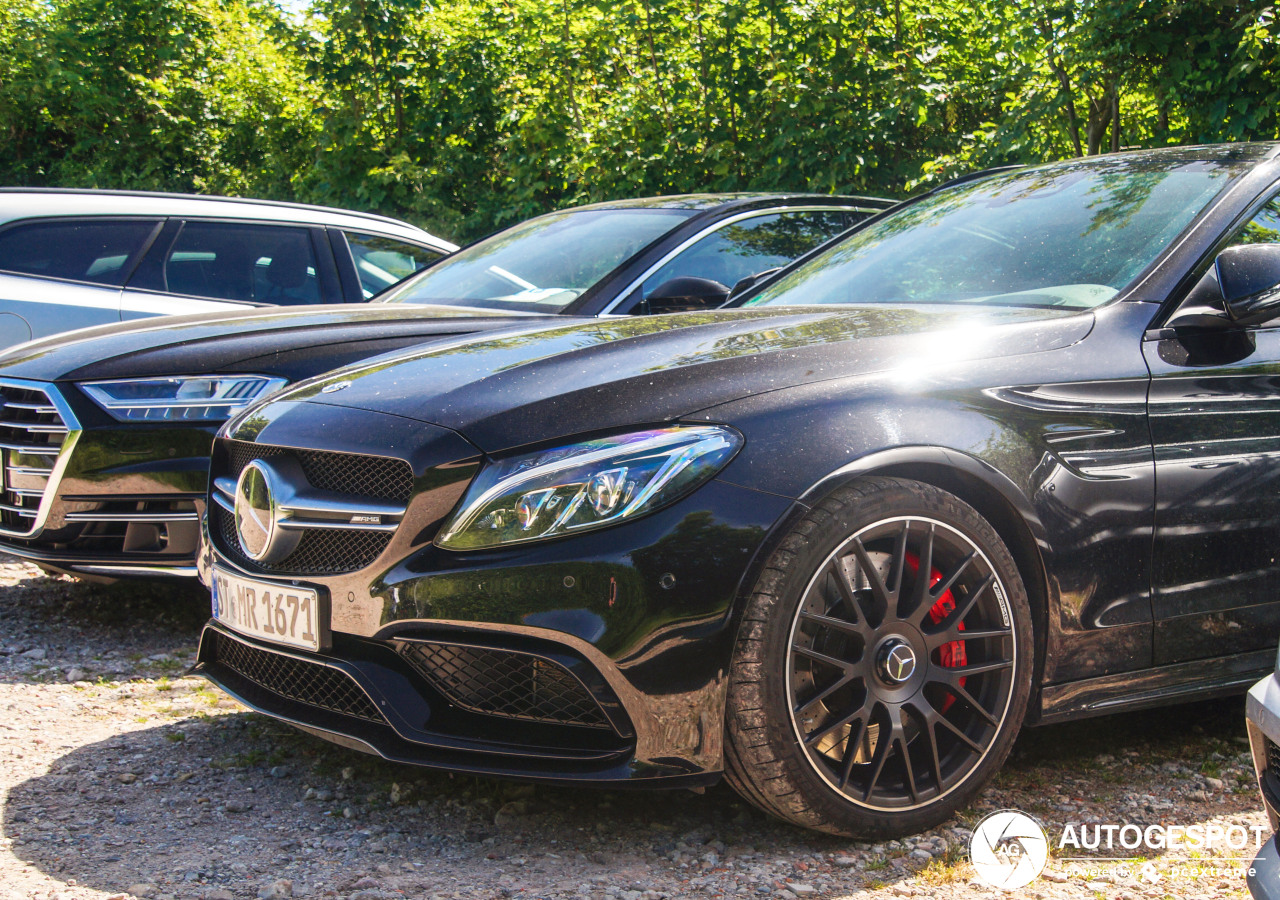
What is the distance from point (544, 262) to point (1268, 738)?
3.80 m

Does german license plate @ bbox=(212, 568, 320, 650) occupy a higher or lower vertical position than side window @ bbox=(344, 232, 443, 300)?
lower

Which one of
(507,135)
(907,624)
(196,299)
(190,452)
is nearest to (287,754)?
(190,452)

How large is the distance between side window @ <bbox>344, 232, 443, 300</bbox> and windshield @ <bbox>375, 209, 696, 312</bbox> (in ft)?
2.55

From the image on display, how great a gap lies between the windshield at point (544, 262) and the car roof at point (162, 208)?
39.4 inches

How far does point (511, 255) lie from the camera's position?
552 centimetres

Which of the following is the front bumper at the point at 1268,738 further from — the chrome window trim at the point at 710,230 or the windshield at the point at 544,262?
the windshield at the point at 544,262

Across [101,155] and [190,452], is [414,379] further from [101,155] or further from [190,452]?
[101,155]

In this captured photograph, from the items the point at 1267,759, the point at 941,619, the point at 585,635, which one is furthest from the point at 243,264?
the point at 1267,759

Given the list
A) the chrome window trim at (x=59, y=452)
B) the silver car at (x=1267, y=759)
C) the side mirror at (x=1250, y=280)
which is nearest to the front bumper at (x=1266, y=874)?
the silver car at (x=1267, y=759)

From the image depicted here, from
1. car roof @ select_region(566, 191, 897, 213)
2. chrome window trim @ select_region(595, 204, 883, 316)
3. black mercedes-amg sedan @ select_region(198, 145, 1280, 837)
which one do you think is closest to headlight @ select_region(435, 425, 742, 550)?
black mercedes-amg sedan @ select_region(198, 145, 1280, 837)

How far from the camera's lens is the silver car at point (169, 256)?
575 centimetres

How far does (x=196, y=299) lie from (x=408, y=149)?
6360 mm

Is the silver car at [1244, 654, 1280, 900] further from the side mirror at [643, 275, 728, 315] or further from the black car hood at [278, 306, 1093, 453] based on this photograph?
the side mirror at [643, 275, 728, 315]

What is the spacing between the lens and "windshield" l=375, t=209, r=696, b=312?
198 inches
